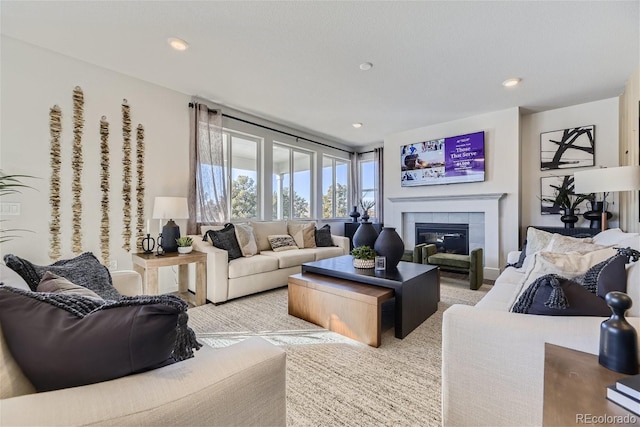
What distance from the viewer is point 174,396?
651mm

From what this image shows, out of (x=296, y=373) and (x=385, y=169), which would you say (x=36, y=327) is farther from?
(x=385, y=169)

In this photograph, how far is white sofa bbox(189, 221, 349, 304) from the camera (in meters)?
3.03

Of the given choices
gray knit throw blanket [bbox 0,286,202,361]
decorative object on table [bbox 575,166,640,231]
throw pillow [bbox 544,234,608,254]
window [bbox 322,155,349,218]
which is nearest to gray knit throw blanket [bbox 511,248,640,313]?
throw pillow [bbox 544,234,608,254]

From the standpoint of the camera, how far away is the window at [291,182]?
16.8 feet

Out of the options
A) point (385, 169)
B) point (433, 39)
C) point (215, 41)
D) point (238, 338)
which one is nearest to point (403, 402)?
point (238, 338)

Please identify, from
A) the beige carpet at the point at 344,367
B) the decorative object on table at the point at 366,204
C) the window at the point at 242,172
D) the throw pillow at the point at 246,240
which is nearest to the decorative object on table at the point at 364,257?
the beige carpet at the point at 344,367

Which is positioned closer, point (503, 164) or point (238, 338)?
point (238, 338)

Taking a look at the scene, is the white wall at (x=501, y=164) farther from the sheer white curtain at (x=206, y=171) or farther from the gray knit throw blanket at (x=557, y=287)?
the sheer white curtain at (x=206, y=171)

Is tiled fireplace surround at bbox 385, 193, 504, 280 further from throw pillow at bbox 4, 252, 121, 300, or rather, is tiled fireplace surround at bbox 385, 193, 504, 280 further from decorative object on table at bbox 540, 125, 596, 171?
throw pillow at bbox 4, 252, 121, 300

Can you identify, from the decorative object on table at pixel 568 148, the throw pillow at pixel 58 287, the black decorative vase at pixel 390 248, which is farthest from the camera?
the decorative object on table at pixel 568 148

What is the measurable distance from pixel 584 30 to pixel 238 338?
383 cm

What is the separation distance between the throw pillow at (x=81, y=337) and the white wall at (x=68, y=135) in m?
2.78

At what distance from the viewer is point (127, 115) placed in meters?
3.19

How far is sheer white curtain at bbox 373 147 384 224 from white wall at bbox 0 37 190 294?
3960 millimetres
